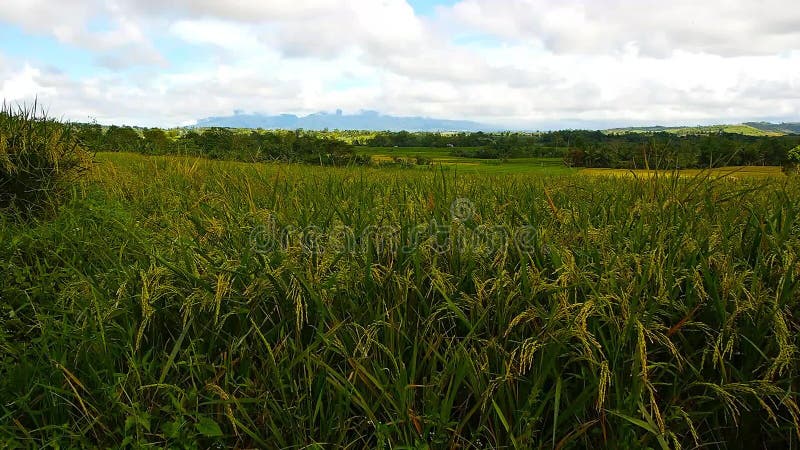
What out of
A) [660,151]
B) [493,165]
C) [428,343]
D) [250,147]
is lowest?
[428,343]

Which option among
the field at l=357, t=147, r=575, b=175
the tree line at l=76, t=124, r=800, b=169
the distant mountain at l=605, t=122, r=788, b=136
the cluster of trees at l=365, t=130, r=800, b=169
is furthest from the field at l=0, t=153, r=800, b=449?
the field at l=357, t=147, r=575, b=175

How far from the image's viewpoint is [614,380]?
201cm

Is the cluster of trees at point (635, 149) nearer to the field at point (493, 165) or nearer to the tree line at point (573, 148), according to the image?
the tree line at point (573, 148)

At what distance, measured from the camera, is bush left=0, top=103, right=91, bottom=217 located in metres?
4.71

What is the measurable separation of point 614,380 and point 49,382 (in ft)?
8.12

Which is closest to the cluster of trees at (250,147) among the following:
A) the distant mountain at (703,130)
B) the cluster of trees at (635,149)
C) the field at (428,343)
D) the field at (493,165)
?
the field at (493,165)

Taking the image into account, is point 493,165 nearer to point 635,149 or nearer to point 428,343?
point 635,149

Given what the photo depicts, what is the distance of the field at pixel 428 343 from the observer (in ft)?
6.53

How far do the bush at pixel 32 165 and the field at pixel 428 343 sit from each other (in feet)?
7.55

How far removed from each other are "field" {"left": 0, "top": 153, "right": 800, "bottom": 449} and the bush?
2302 mm

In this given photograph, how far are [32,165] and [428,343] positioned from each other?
15.4 feet

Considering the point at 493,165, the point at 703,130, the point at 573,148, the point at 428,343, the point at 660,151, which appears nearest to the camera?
the point at 428,343

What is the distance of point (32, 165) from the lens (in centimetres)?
484

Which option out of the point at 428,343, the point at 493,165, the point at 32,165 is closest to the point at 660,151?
the point at 493,165
